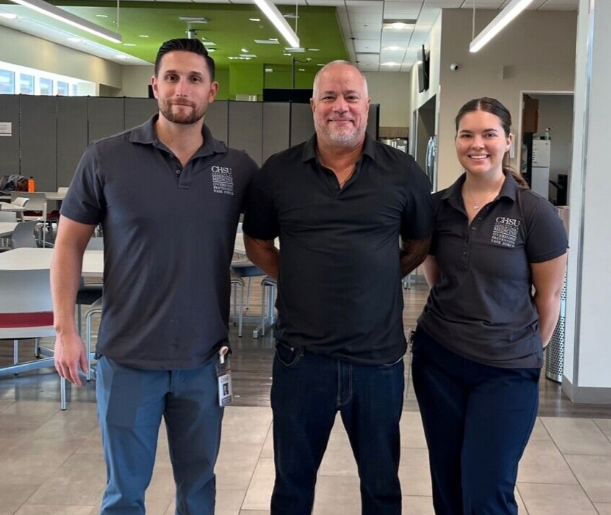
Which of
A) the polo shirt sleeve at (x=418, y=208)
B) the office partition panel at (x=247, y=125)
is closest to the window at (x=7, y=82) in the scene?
the office partition panel at (x=247, y=125)

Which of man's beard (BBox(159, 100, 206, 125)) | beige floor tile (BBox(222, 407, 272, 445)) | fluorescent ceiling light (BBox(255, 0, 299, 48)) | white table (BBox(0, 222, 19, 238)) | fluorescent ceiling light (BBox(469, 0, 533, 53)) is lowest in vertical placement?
beige floor tile (BBox(222, 407, 272, 445))

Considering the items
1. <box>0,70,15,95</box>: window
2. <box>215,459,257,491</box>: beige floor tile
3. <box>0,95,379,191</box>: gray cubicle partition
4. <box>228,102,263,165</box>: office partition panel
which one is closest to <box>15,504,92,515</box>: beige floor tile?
<box>215,459,257,491</box>: beige floor tile

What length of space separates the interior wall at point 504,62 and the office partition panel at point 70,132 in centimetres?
652

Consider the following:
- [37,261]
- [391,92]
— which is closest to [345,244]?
[37,261]

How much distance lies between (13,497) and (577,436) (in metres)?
2.85

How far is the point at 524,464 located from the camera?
3746 millimetres

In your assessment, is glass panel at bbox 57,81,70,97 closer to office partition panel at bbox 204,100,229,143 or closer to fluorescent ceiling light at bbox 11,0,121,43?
office partition panel at bbox 204,100,229,143

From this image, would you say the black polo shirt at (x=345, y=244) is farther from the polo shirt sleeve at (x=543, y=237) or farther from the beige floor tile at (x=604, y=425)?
the beige floor tile at (x=604, y=425)

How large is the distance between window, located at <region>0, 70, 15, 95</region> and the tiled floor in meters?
14.3

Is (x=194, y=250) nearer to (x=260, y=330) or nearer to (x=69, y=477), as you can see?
(x=69, y=477)

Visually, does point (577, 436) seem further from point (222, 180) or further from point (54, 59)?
point (54, 59)

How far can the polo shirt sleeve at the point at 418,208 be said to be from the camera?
91.3 inches

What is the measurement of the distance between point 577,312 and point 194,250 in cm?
321

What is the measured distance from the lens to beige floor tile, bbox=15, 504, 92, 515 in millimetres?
3123
